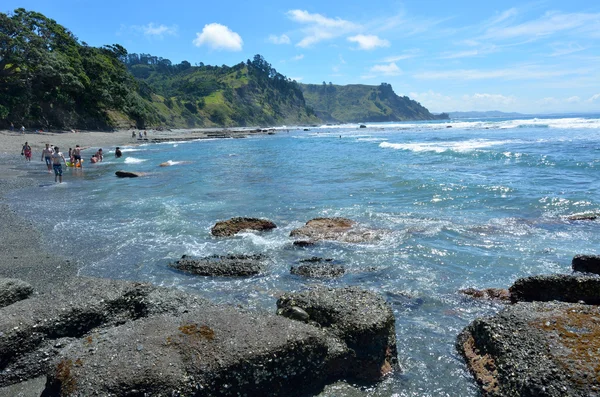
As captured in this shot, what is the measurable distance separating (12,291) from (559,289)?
9.53 metres

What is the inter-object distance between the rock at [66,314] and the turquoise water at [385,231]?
1.82 meters

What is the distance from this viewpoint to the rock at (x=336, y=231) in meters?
12.0

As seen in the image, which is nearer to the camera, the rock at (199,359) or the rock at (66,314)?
the rock at (199,359)

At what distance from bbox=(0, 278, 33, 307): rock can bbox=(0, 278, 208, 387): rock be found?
674mm

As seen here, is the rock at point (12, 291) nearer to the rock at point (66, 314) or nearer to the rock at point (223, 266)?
the rock at point (66, 314)

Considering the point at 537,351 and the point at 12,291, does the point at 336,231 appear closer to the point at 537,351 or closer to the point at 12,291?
the point at 537,351

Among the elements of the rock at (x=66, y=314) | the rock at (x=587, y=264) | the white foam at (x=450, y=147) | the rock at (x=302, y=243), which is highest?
the white foam at (x=450, y=147)

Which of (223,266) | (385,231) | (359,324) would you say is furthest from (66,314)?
(385,231)

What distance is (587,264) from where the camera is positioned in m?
8.64

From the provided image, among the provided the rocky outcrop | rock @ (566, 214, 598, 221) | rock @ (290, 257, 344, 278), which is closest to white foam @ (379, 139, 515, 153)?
rock @ (566, 214, 598, 221)

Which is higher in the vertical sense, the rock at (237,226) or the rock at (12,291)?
the rock at (12,291)

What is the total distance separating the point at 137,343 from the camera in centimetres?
448

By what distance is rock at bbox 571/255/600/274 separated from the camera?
8.56 metres

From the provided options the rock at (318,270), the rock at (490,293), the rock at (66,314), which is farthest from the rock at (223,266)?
the rock at (490,293)
